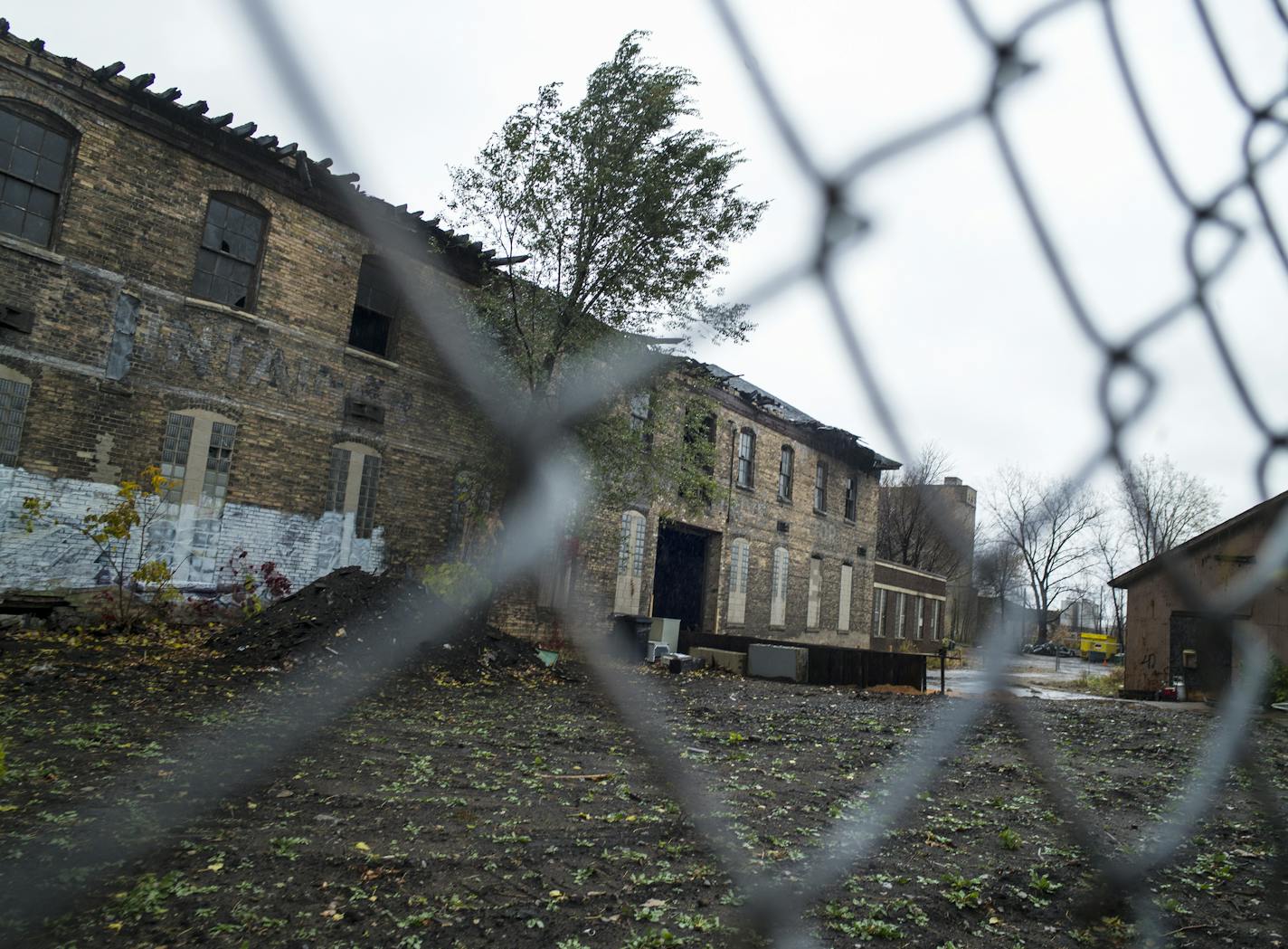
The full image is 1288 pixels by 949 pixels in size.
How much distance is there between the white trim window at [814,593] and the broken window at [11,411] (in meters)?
20.0

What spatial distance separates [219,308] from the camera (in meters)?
12.4

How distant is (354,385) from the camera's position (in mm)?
14180

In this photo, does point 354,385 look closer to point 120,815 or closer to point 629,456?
point 629,456

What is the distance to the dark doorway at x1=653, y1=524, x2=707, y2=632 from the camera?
2212cm

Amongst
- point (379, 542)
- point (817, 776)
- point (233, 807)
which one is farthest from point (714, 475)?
point (233, 807)

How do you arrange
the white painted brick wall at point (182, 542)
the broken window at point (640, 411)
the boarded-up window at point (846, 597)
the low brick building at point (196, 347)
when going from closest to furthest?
the white painted brick wall at point (182, 542)
the low brick building at point (196, 347)
the broken window at point (640, 411)
the boarded-up window at point (846, 597)

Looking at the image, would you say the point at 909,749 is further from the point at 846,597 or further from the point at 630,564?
the point at 846,597

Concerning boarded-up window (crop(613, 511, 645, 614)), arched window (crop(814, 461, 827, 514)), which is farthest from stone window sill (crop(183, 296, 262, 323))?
arched window (crop(814, 461, 827, 514))

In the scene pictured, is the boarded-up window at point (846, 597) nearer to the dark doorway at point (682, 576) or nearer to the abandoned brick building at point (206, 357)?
the dark doorway at point (682, 576)

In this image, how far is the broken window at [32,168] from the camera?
10656mm

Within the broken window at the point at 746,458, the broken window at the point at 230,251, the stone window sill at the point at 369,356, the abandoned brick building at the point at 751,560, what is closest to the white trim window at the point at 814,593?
the abandoned brick building at the point at 751,560

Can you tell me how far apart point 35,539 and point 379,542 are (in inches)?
192

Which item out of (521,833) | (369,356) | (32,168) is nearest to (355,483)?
(369,356)

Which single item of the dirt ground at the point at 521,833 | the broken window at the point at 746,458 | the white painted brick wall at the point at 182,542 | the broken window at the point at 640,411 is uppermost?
the broken window at the point at 746,458
